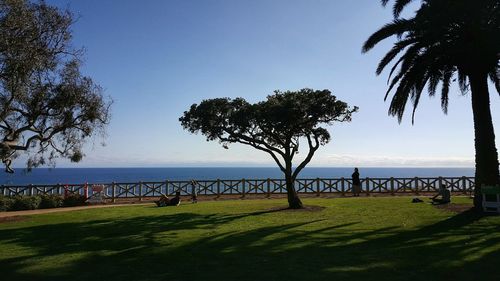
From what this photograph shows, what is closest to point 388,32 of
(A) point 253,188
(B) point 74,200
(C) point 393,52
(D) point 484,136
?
(C) point 393,52

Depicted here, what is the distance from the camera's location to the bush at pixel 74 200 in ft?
85.5

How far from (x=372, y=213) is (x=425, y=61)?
636 centimetres

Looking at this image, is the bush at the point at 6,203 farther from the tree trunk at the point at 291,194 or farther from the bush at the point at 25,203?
the tree trunk at the point at 291,194

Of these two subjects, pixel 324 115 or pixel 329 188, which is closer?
pixel 324 115

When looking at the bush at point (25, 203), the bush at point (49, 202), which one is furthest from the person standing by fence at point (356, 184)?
the bush at point (25, 203)

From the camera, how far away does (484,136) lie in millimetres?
16141

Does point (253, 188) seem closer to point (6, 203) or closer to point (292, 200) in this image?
point (292, 200)

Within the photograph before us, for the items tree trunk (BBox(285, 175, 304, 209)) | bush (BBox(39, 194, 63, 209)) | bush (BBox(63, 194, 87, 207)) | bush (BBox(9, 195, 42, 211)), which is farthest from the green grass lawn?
bush (BBox(63, 194, 87, 207))

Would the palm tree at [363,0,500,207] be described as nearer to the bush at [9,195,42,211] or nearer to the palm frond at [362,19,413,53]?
the palm frond at [362,19,413,53]

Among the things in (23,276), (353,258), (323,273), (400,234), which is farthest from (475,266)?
(23,276)

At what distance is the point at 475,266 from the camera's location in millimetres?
7836

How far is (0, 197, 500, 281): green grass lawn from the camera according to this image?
777 cm

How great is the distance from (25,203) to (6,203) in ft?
3.10

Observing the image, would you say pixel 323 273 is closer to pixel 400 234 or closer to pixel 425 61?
pixel 400 234
